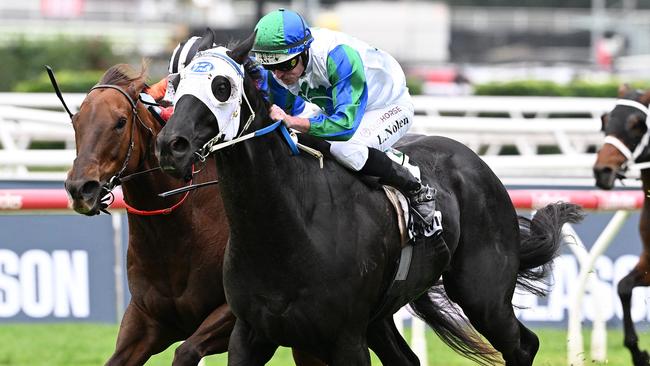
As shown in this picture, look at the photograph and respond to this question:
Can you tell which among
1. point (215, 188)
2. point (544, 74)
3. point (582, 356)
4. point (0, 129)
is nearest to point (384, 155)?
point (215, 188)

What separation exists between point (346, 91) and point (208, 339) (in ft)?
3.58

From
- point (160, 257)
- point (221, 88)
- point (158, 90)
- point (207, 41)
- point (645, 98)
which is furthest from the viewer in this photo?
point (645, 98)

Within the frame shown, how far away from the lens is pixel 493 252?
16.8ft

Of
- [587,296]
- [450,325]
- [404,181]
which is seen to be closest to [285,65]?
[404,181]

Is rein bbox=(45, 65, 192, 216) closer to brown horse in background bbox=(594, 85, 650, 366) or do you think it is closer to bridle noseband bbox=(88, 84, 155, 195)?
bridle noseband bbox=(88, 84, 155, 195)

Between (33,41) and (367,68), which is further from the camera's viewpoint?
(33,41)

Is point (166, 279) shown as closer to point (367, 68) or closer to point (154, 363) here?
point (367, 68)

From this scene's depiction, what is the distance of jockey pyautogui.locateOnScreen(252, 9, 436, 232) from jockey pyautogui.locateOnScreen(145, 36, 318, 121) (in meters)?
0.04

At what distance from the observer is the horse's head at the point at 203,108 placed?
3.68m

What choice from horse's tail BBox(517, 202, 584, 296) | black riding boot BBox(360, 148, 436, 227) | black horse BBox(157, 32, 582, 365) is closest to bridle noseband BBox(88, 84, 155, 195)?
black horse BBox(157, 32, 582, 365)

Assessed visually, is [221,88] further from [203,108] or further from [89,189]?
[89,189]

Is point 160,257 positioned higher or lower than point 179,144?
lower

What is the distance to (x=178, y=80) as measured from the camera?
13.7ft

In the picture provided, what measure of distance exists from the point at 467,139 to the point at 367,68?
5135mm
